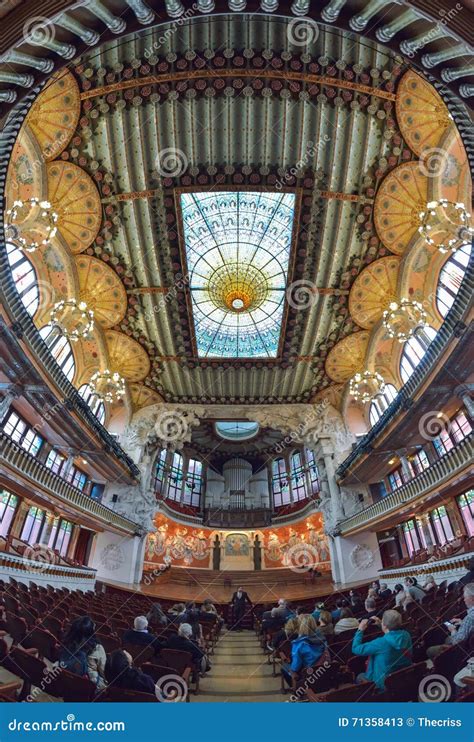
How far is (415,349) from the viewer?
54.3 feet

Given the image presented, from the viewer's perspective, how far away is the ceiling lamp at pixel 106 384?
52.5 ft

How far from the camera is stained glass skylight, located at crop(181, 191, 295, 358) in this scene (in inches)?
594

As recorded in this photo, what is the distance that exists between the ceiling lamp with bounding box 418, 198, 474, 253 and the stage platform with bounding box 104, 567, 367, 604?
15671mm


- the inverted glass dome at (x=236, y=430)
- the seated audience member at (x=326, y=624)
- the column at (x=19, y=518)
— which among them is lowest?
the seated audience member at (x=326, y=624)

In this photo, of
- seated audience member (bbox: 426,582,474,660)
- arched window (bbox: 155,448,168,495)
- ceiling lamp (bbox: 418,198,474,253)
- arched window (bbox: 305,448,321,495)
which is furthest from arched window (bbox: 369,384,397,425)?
seated audience member (bbox: 426,582,474,660)

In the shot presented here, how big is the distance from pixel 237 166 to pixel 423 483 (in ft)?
46.4

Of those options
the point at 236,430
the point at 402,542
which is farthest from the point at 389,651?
the point at 236,430

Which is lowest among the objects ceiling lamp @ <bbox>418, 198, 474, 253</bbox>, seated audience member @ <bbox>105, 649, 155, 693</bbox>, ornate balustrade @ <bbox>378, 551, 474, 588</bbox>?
seated audience member @ <bbox>105, 649, 155, 693</bbox>

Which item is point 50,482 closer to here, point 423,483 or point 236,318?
point 236,318

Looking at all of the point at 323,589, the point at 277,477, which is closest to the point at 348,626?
the point at 323,589

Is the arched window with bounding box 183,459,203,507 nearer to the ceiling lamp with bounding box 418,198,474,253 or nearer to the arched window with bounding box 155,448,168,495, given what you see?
the arched window with bounding box 155,448,168,495

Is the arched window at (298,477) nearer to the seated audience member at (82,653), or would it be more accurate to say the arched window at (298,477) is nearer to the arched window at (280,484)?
the arched window at (280,484)

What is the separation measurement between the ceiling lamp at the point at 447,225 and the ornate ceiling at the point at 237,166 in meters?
1.34

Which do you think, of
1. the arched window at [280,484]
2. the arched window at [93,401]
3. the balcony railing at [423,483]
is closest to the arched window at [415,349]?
the balcony railing at [423,483]
